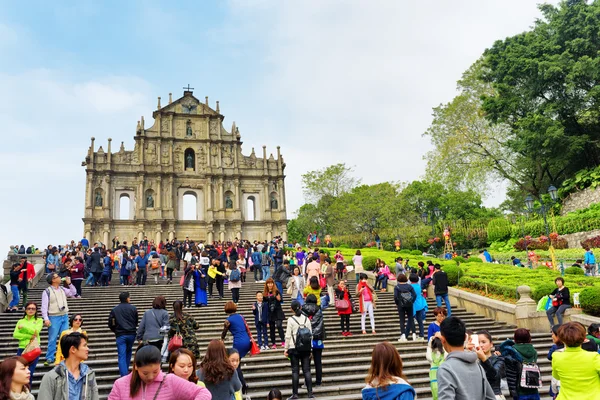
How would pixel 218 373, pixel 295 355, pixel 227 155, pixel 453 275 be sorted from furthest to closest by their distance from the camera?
pixel 227 155, pixel 453 275, pixel 295 355, pixel 218 373

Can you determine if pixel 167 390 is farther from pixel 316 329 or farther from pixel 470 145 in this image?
pixel 470 145

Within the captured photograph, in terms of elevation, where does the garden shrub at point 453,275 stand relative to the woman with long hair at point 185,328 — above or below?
above

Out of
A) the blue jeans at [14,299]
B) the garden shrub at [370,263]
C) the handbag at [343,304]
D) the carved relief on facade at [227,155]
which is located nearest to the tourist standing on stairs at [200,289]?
the handbag at [343,304]

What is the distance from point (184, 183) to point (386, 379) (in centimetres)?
4297

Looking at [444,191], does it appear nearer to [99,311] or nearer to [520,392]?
[99,311]

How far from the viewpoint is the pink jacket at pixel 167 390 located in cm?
343

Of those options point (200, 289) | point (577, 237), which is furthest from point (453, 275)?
point (577, 237)

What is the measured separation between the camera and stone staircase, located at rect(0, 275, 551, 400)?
865 cm

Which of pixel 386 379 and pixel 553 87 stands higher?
pixel 553 87

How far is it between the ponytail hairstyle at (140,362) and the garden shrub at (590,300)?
448 inches

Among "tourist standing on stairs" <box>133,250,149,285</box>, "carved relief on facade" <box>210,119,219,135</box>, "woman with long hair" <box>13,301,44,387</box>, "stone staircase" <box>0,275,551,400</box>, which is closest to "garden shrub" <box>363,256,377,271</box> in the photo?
"stone staircase" <box>0,275,551,400</box>

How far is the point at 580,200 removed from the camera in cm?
3178

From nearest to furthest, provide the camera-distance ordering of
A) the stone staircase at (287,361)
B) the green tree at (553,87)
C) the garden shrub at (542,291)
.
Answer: the stone staircase at (287,361), the garden shrub at (542,291), the green tree at (553,87)

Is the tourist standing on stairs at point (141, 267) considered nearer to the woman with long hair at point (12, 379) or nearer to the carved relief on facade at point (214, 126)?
the woman with long hair at point (12, 379)
